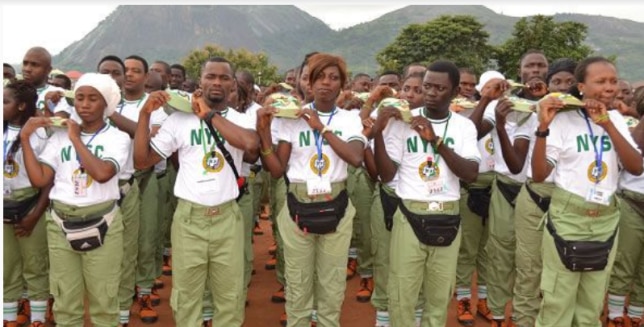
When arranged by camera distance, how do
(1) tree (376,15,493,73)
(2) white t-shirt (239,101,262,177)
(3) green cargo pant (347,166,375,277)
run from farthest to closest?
1. (1) tree (376,15,493,73)
2. (3) green cargo pant (347,166,375,277)
3. (2) white t-shirt (239,101,262,177)

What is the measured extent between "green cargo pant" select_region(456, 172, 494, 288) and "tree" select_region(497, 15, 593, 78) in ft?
106

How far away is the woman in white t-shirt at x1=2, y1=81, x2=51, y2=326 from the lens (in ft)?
13.7

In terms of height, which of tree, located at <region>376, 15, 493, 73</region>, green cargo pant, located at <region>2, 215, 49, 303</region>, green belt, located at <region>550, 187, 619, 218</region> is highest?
tree, located at <region>376, 15, 493, 73</region>

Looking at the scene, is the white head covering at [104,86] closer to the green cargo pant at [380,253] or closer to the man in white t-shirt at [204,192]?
the man in white t-shirt at [204,192]

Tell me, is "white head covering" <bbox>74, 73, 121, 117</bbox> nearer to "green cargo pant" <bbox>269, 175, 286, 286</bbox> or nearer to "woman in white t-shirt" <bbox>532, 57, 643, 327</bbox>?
"green cargo pant" <bbox>269, 175, 286, 286</bbox>

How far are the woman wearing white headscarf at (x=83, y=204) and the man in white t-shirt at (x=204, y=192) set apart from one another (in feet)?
1.02

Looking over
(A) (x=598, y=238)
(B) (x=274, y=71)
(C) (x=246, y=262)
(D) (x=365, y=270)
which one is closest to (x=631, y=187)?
(A) (x=598, y=238)

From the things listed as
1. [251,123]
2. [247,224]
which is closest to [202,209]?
[251,123]

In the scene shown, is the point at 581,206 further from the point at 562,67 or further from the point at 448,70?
the point at 562,67

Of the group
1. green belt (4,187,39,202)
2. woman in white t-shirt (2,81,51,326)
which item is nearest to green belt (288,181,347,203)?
woman in white t-shirt (2,81,51,326)

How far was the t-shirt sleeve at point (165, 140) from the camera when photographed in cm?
392

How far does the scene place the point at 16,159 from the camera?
166 inches

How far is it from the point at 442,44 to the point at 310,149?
3825 cm

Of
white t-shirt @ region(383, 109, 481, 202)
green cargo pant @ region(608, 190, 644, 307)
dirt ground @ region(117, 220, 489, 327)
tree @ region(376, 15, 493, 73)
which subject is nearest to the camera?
white t-shirt @ region(383, 109, 481, 202)
